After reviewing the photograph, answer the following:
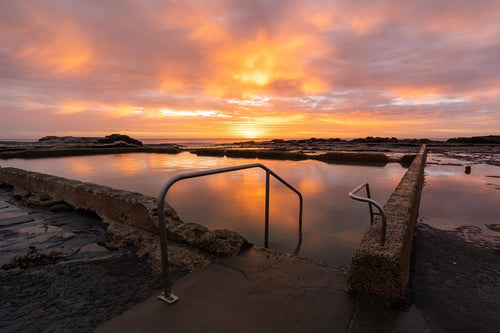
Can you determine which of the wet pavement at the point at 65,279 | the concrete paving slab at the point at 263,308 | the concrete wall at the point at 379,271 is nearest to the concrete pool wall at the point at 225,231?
the concrete wall at the point at 379,271

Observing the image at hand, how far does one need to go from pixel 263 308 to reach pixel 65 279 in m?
1.94

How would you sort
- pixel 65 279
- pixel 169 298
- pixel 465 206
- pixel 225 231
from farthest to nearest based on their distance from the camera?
pixel 465 206 → pixel 225 231 → pixel 65 279 → pixel 169 298

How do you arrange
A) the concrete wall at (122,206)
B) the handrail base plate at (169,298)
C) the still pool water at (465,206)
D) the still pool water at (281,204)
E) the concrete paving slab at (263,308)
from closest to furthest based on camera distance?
the concrete paving slab at (263,308) < the handrail base plate at (169,298) < the concrete wall at (122,206) < the still pool water at (281,204) < the still pool water at (465,206)

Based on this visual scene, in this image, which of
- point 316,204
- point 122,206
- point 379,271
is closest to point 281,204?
point 316,204

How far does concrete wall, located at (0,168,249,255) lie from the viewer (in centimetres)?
284

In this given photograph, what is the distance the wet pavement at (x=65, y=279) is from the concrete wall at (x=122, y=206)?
0.38 m

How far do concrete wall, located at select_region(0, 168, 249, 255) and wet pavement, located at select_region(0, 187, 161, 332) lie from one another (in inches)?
15.0

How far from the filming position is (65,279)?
2.38m

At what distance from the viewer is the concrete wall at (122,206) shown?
284cm

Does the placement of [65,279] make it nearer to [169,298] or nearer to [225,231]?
[169,298]

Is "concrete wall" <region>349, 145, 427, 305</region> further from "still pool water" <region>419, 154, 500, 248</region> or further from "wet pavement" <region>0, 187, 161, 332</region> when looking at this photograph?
"still pool water" <region>419, 154, 500, 248</region>

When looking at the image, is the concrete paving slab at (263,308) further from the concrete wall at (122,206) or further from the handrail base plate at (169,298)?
the concrete wall at (122,206)

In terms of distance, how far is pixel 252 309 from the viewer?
1.88 m

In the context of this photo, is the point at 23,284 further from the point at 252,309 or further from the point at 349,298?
the point at 349,298
